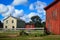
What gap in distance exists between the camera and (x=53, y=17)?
1439 inches

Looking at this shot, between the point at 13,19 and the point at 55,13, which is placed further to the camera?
the point at 13,19

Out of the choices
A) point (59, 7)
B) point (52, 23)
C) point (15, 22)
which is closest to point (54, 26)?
point (52, 23)

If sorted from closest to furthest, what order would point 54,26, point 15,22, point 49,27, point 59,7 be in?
point 59,7, point 54,26, point 49,27, point 15,22

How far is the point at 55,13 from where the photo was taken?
116ft

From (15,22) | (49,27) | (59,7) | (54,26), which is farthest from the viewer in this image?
(15,22)

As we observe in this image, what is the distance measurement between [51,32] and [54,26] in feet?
5.19

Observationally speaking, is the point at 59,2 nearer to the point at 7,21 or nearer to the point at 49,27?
the point at 49,27

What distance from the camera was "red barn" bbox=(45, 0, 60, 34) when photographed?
34.5 meters

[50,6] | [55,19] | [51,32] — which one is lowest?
[51,32]

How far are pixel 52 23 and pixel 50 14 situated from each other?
1873 millimetres

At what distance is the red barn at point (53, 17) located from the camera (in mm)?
34497

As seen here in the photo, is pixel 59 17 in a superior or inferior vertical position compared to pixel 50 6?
inferior

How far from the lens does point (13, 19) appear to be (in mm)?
95812

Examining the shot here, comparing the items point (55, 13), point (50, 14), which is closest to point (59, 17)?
point (55, 13)
